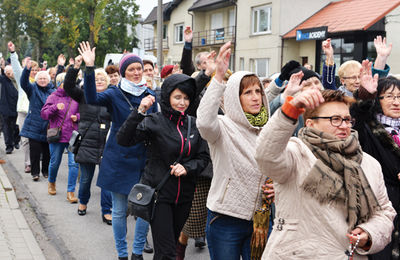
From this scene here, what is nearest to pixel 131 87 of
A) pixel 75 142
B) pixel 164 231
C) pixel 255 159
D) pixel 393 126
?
pixel 164 231

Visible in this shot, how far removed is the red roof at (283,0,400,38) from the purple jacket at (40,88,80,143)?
1630 cm

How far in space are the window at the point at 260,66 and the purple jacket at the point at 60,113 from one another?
2022cm

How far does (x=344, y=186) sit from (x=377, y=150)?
1404mm

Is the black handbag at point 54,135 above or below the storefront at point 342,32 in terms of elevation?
below

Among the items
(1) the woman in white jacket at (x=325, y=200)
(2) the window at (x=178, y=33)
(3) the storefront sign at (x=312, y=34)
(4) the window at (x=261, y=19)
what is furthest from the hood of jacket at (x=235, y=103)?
(2) the window at (x=178, y=33)

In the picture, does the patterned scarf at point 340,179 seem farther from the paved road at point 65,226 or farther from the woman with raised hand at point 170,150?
the paved road at point 65,226

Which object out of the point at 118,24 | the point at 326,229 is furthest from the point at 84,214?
the point at 118,24

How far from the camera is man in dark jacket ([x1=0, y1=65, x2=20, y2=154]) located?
1166 centimetres

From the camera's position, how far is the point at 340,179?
2436 millimetres

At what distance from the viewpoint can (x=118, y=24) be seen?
42375 millimetres

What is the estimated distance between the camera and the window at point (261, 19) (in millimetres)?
27109

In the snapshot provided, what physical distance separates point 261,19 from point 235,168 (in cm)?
2556

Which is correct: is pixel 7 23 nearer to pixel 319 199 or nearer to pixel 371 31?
pixel 371 31

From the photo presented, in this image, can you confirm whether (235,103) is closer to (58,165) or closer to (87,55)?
(87,55)
